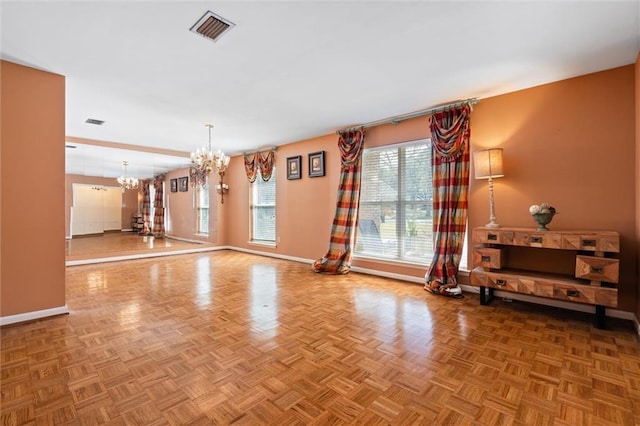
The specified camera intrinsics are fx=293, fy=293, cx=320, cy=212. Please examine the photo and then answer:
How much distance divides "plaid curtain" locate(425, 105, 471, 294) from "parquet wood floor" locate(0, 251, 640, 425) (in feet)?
1.32

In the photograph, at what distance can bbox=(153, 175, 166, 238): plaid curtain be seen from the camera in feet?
24.7

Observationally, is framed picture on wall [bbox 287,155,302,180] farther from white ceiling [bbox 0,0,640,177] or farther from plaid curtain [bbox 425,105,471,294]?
plaid curtain [bbox 425,105,471,294]

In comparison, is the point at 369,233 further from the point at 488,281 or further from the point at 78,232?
the point at 78,232

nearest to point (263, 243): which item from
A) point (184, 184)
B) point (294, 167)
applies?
point (294, 167)

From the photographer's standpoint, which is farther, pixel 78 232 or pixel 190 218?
pixel 190 218

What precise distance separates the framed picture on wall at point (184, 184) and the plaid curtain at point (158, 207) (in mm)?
464

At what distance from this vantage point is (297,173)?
5.78 meters

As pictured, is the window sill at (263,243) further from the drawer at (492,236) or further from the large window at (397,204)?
the drawer at (492,236)

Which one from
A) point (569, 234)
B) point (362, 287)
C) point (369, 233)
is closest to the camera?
point (569, 234)

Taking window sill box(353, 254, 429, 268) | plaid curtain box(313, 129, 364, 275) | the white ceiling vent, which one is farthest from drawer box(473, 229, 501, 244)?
the white ceiling vent

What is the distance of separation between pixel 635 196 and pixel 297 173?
15.1 ft

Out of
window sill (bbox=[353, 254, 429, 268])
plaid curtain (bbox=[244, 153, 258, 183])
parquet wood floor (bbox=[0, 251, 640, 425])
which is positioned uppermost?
plaid curtain (bbox=[244, 153, 258, 183])

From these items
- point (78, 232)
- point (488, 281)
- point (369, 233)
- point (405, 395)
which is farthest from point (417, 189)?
point (78, 232)

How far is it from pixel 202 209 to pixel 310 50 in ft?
20.4
